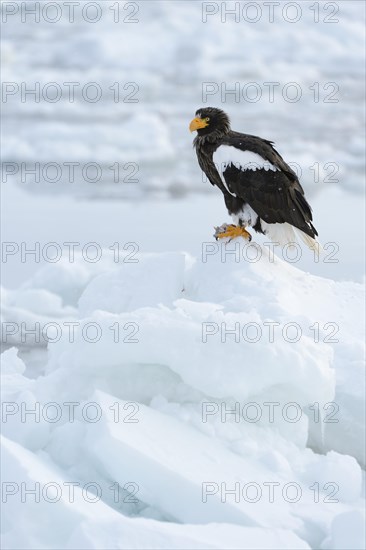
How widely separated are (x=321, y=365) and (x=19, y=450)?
4.15ft

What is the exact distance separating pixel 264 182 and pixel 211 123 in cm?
48

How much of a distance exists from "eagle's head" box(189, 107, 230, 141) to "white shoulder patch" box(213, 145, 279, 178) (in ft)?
0.51

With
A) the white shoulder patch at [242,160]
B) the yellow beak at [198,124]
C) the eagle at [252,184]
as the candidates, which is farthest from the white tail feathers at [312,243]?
the yellow beak at [198,124]

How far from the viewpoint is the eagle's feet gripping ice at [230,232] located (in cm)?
496

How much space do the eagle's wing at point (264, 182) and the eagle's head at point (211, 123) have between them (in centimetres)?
14

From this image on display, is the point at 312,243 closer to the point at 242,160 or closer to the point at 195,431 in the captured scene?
the point at 242,160

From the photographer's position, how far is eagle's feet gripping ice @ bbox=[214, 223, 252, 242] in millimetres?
4965

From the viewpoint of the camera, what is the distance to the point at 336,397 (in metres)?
4.18

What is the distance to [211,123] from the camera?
17.1 feet

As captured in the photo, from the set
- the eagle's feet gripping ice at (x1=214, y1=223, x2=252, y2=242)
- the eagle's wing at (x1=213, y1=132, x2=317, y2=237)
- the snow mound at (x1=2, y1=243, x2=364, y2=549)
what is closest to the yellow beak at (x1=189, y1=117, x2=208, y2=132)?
the eagle's wing at (x1=213, y1=132, x2=317, y2=237)

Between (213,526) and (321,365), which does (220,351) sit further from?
(213,526)

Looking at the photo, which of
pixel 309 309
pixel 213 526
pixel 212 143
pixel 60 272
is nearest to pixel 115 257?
pixel 60 272

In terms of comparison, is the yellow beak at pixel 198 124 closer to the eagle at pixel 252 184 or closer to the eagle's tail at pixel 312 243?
the eagle at pixel 252 184

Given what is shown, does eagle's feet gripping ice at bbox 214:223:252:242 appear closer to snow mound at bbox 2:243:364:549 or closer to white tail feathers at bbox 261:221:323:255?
white tail feathers at bbox 261:221:323:255
